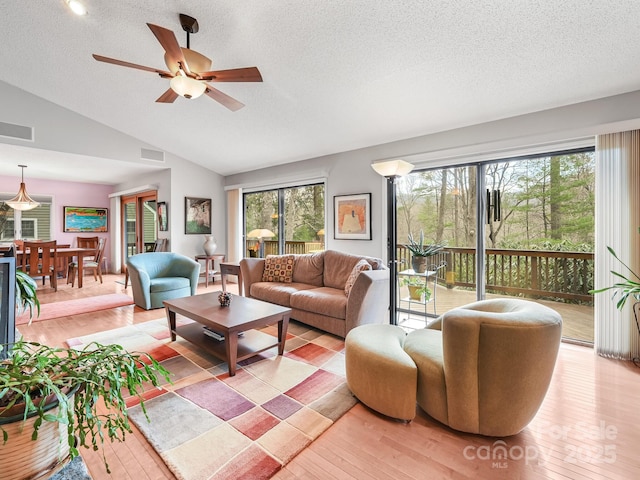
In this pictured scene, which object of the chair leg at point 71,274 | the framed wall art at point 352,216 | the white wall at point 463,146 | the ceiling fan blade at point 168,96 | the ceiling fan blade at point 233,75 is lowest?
the chair leg at point 71,274

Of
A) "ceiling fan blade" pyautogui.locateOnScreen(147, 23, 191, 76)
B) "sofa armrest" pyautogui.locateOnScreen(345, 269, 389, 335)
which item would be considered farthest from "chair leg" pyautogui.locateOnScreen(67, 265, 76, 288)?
"sofa armrest" pyautogui.locateOnScreen(345, 269, 389, 335)

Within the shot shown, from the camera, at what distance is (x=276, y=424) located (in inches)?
70.1

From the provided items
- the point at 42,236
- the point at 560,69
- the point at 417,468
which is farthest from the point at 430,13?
the point at 42,236

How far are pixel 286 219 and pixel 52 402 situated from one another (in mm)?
4897

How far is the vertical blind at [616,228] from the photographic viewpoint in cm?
264

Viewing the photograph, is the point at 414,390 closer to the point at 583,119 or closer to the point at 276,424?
the point at 276,424

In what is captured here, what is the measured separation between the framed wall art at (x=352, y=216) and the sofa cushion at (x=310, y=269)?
25.3 inches

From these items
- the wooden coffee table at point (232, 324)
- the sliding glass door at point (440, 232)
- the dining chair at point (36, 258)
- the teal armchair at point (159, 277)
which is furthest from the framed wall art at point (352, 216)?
the dining chair at point (36, 258)

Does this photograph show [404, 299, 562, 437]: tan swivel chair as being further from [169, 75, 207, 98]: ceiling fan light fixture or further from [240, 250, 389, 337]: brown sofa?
[169, 75, 207, 98]: ceiling fan light fixture

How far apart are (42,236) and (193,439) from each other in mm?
8451

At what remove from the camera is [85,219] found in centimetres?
787

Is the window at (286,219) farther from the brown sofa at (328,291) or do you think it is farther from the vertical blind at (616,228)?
the vertical blind at (616,228)

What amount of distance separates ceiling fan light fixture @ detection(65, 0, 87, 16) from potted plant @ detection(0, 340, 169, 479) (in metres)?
3.10

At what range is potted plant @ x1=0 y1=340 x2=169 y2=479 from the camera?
868 millimetres
